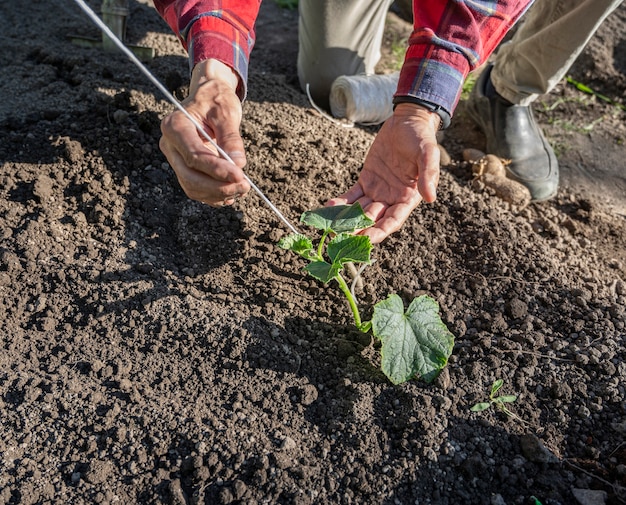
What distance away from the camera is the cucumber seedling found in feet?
5.49

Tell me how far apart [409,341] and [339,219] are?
1.35ft

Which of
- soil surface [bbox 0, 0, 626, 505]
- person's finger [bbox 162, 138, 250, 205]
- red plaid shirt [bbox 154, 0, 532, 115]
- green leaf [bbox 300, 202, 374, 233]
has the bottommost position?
soil surface [bbox 0, 0, 626, 505]

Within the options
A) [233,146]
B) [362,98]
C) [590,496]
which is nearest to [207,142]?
[233,146]

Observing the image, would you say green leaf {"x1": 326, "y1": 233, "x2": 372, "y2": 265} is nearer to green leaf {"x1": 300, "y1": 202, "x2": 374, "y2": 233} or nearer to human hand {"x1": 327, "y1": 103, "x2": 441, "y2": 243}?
green leaf {"x1": 300, "y1": 202, "x2": 374, "y2": 233}

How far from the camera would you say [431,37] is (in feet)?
6.45

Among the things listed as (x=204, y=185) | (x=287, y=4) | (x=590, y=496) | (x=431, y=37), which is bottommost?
(x=287, y=4)

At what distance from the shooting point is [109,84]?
8.76 feet

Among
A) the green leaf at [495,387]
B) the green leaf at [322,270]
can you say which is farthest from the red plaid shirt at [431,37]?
the green leaf at [495,387]

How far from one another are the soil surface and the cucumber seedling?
0.11 meters

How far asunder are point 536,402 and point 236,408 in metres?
0.86

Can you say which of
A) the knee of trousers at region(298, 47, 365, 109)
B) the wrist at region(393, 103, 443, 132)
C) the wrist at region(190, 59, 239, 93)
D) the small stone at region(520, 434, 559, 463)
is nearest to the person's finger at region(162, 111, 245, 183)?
the wrist at region(190, 59, 239, 93)

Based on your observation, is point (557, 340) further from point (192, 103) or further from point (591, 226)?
point (192, 103)

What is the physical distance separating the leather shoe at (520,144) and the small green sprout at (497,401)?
1.21 meters

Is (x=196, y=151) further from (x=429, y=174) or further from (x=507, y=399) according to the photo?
(x=507, y=399)
